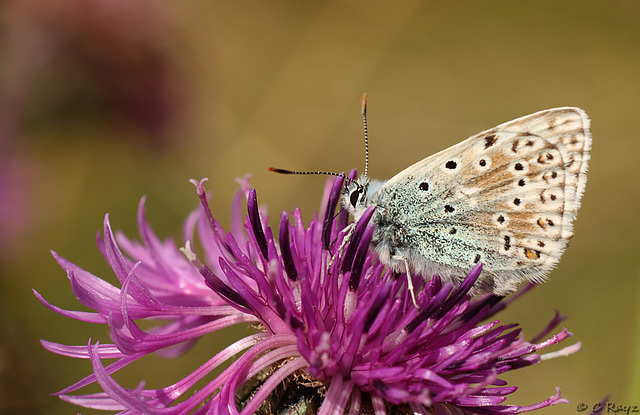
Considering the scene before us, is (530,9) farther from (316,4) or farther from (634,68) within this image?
(316,4)

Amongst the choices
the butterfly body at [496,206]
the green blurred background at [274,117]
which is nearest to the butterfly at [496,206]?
the butterfly body at [496,206]

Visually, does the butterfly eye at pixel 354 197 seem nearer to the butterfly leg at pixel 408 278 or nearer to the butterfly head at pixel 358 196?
the butterfly head at pixel 358 196

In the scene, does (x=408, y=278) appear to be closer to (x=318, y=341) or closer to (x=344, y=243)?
(x=344, y=243)

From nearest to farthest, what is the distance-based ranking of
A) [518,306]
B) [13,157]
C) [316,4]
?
[13,157]
[518,306]
[316,4]

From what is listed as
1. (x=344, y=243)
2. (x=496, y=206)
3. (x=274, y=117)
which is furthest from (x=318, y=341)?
(x=274, y=117)

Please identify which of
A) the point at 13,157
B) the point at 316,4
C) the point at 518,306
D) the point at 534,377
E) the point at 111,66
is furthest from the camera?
the point at 316,4

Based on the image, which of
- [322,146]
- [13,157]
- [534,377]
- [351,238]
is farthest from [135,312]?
[322,146]

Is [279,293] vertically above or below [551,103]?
below
